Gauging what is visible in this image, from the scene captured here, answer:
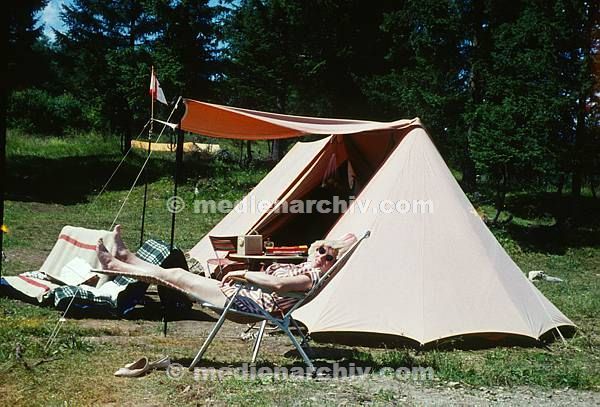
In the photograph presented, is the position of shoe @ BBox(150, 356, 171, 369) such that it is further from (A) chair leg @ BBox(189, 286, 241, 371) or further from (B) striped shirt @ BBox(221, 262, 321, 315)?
(B) striped shirt @ BBox(221, 262, 321, 315)

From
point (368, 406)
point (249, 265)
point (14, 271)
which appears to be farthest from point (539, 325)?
point (14, 271)

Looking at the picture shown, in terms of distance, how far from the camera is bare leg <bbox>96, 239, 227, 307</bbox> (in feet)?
16.1

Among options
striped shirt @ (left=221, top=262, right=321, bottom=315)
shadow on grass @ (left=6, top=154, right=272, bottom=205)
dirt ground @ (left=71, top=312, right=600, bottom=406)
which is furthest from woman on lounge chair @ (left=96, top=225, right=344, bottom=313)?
shadow on grass @ (left=6, top=154, right=272, bottom=205)

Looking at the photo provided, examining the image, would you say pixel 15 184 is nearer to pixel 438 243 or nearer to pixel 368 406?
pixel 438 243

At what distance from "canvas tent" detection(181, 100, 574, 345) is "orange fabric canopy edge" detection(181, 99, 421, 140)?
11 millimetres

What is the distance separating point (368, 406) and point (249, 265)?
12.5 ft

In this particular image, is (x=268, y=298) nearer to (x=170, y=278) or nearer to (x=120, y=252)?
(x=170, y=278)

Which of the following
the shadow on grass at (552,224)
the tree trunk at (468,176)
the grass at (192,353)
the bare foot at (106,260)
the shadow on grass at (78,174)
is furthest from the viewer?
the tree trunk at (468,176)

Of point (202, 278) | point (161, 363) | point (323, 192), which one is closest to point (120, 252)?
point (202, 278)

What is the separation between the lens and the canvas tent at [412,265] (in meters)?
5.89

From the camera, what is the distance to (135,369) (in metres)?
4.50

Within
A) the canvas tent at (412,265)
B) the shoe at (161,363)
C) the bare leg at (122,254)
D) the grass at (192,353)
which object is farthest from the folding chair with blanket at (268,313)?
the canvas tent at (412,265)

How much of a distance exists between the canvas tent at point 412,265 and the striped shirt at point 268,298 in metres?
0.73

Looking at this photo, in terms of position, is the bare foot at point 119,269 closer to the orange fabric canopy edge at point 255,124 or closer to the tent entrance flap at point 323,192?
the orange fabric canopy edge at point 255,124
